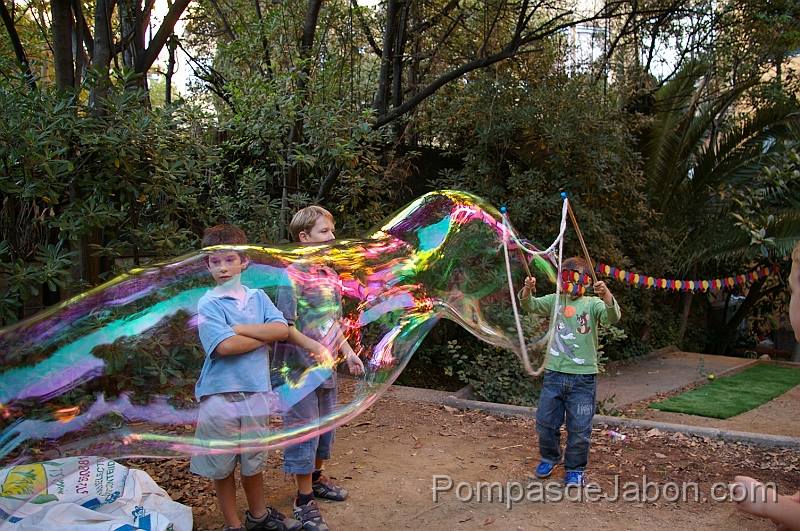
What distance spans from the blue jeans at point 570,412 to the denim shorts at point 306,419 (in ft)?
5.01

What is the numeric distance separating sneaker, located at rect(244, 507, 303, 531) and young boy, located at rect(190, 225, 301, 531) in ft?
1.29

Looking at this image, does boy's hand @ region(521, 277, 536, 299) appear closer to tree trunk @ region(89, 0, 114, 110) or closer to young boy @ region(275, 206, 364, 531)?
young boy @ region(275, 206, 364, 531)

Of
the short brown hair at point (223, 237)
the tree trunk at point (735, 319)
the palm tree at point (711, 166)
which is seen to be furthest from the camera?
the tree trunk at point (735, 319)

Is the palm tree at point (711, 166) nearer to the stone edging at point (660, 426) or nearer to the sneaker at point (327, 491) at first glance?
the stone edging at point (660, 426)

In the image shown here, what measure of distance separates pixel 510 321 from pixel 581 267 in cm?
64

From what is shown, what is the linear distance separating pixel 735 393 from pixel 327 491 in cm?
585

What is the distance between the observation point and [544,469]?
4695 mm

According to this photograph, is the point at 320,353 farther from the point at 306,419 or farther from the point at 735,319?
the point at 735,319

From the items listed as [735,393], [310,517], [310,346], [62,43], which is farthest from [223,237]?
[735,393]

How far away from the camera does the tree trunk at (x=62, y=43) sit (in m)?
5.47

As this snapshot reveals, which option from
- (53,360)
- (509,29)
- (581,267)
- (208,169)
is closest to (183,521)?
(53,360)

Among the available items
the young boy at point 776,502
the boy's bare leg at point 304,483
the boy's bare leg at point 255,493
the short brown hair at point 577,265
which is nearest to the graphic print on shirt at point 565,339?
the short brown hair at point 577,265

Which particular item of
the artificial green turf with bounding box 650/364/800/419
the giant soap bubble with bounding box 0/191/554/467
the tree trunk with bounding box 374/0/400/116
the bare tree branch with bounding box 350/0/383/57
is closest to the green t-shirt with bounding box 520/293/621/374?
the giant soap bubble with bounding box 0/191/554/467

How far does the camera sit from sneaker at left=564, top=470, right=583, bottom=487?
4.51 m
